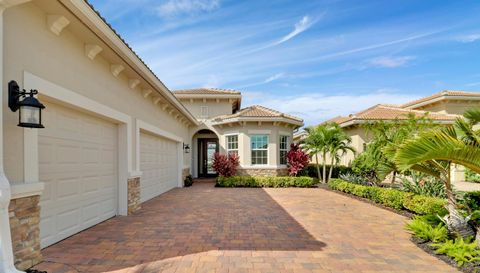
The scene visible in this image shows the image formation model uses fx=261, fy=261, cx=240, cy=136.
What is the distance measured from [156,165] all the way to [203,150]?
9.28 meters

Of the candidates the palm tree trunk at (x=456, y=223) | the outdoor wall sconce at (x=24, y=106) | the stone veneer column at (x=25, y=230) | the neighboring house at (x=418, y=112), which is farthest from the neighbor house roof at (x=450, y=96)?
the stone veneer column at (x=25, y=230)

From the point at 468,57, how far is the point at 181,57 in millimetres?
14455

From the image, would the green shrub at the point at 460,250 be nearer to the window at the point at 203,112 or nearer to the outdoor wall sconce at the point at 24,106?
the outdoor wall sconce at the point at 24,106

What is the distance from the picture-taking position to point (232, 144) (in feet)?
54.7

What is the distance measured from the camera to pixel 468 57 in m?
13.4

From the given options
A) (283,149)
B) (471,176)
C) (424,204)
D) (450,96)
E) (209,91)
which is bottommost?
(471,176)

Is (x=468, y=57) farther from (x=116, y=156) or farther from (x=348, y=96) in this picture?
(x=116, y=156)

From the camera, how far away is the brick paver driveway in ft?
13.4

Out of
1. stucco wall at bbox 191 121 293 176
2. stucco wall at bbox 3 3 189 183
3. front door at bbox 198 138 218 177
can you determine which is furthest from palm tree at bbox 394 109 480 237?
front door at bbox 198 138 218 177

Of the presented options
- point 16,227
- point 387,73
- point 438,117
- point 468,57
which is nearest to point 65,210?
point 16,227

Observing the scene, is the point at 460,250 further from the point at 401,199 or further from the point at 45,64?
the point at 45,64

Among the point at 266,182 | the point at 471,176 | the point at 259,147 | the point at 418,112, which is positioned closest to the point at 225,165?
the point at 259,147

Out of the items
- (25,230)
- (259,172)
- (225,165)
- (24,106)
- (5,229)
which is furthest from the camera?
(259,172)

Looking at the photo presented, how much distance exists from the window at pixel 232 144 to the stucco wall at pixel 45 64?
9.77 m
